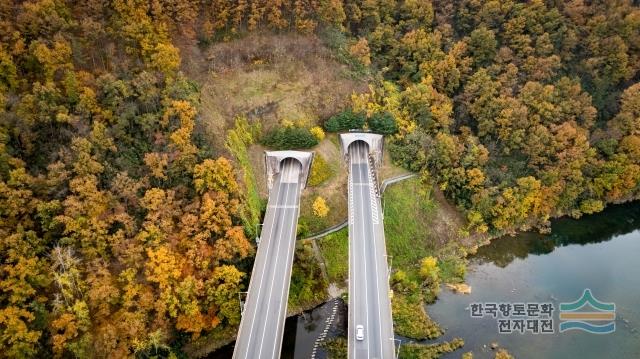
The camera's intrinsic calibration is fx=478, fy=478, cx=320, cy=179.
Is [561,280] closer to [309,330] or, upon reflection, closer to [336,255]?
[336,255]

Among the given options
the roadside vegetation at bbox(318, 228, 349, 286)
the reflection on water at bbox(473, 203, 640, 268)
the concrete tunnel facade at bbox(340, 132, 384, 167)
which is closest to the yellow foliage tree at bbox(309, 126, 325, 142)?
the concrete tunnel facade at bbox(340, 132, 384, 167)

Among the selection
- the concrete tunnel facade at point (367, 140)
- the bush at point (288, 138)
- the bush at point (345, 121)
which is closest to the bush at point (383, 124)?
the concrete tunnel facade at point (367, 140)

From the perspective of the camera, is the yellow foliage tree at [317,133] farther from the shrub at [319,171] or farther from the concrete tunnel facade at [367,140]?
the concrete tunnel facade at [367,140]

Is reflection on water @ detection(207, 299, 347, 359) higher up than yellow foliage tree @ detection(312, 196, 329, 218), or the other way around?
yellow foliage tree @ detection(312, 196, 329, 218)

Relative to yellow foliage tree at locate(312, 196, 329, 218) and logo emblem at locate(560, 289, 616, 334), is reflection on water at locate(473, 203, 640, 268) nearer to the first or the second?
logo emblem at locate(560, 289, 616, 334)

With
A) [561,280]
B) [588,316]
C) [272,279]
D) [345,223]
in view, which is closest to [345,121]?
[345,223]
